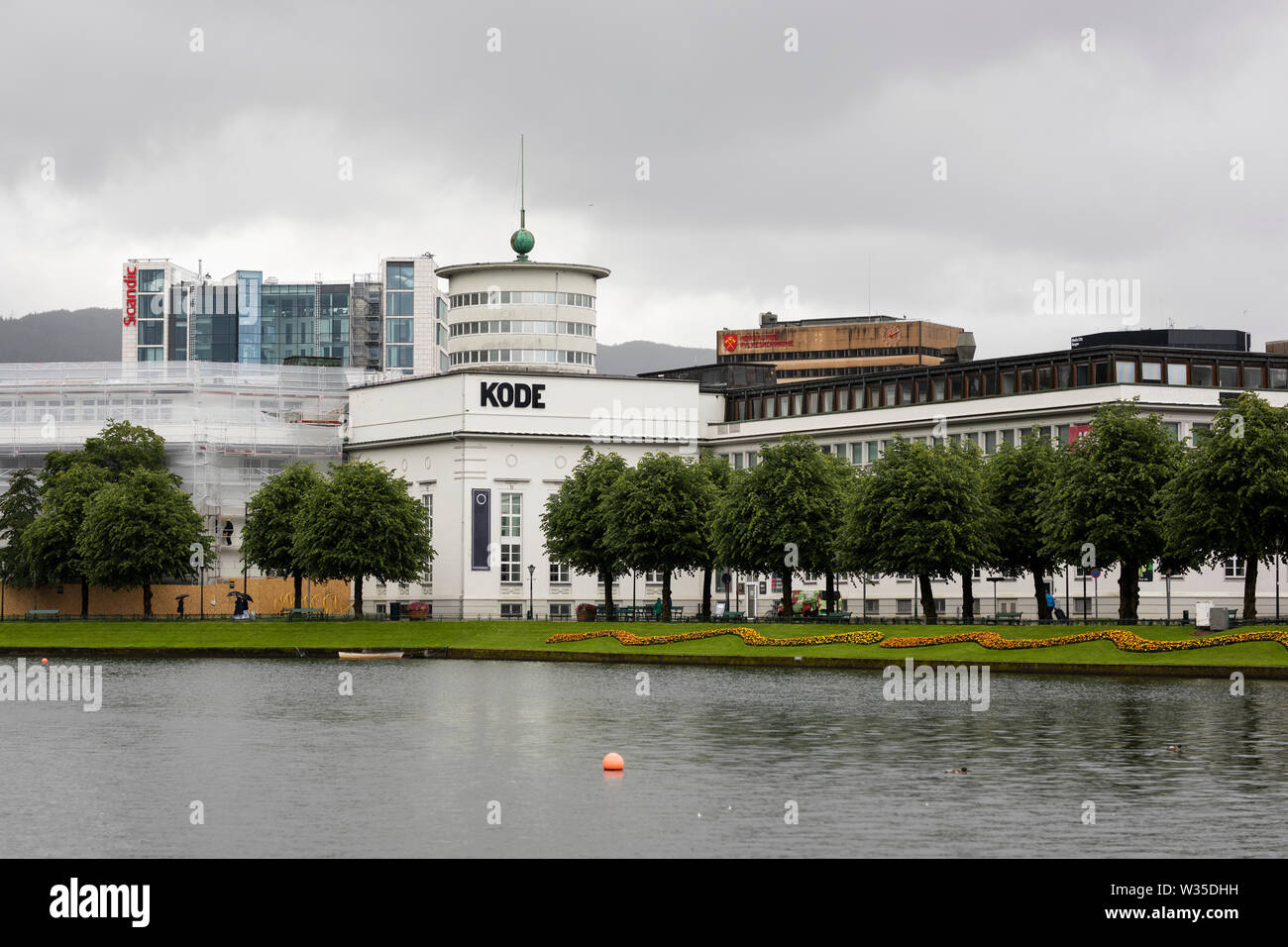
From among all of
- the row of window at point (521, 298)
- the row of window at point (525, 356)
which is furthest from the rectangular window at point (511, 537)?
the row of window at point (521, 298)

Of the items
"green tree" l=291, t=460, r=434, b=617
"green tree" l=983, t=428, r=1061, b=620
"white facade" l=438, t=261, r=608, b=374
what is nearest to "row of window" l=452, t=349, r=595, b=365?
"white facade" l=438, t=261, r=608, b=374

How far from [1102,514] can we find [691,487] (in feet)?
113

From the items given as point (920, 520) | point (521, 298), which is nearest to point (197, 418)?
point (521, 298)

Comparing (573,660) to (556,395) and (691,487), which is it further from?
(556,395)

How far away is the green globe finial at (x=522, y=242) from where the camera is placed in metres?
164

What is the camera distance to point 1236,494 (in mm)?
80000

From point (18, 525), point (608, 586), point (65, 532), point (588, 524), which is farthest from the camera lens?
point (18, 525)

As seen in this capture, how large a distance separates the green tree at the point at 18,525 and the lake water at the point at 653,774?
6954 cm

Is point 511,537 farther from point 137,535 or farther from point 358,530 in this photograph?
point 137,535

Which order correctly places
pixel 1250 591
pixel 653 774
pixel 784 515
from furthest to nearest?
pixel 784 515 < pixel 1250 591 < pixel 653 774

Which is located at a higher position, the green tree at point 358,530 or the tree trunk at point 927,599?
the green tree at point 358,530

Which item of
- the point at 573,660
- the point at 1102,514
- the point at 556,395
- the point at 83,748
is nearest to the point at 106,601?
the point at 556,395

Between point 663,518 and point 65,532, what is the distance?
43.5 m

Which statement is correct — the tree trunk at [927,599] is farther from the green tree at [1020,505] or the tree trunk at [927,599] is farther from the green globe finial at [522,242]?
the green globe finial at [522,242]
